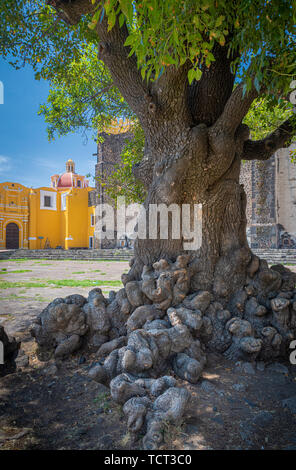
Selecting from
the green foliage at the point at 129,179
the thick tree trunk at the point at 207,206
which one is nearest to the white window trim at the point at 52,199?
the green foliage at the point at 129,179

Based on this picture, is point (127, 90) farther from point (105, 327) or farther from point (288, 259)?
point (288, 259)

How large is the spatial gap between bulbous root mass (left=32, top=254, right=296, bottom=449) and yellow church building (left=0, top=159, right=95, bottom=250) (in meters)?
30.4

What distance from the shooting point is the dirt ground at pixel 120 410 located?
2076mm

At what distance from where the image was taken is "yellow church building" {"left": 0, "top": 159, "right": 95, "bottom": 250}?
103ft

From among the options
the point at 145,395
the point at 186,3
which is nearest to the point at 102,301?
the point at 145,395

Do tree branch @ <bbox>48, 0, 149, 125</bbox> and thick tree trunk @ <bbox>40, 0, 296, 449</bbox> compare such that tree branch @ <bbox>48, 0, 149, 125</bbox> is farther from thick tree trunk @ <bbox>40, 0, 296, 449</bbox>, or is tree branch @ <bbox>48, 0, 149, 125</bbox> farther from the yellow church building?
the yellow church building

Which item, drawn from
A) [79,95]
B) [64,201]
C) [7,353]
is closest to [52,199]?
[64,201]

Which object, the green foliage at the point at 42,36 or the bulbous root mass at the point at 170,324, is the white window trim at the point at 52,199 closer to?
the green foliage at the point at 42,36

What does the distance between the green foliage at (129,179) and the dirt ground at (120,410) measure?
3.84m

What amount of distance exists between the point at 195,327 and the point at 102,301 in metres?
1.33

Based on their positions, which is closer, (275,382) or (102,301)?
(275,382)

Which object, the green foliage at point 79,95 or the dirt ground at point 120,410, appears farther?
the green foliage at point 79,95

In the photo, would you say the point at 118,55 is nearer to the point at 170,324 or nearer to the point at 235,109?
the point at 235,109

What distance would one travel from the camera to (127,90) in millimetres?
4012
